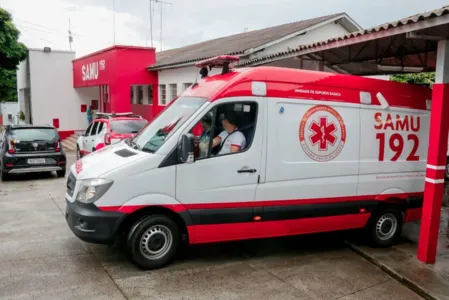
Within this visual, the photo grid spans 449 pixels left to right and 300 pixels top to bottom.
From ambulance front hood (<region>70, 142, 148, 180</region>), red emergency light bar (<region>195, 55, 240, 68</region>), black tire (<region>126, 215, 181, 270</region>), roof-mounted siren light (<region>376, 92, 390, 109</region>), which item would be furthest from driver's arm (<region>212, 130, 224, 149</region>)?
roof-mounted siren light (<region>376, 92, 390, 109</region>)

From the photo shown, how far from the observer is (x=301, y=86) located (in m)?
5.63

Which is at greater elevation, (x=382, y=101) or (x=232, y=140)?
(x=382, y=101)

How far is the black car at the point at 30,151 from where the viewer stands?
11.4 metres

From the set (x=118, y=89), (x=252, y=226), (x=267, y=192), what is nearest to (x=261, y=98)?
(x=267, y=192)

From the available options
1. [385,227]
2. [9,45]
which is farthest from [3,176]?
[9,45]

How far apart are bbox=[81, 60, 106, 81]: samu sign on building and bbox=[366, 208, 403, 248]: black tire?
1665 cm

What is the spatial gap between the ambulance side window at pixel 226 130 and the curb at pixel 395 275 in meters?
2.35

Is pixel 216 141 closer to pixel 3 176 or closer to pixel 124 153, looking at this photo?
pixel 124 153

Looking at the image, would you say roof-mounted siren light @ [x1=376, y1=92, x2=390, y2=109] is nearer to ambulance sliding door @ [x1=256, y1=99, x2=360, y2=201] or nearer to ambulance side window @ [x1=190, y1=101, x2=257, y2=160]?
ambulance sliding door @ [x1=256, y1=99, x2=360, y2=201]

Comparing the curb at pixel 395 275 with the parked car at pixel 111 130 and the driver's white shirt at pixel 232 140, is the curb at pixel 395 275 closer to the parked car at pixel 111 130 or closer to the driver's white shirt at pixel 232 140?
the driver's white shirt at pixel 232 140

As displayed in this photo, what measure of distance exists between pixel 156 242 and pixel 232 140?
156cm

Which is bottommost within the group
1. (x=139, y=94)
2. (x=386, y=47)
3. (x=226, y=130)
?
(x=226, y=130)

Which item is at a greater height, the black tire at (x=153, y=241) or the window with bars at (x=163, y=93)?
the window with bars at (x=163, y=93)

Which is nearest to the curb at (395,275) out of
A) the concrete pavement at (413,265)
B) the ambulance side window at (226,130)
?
the concrete pavement at (413,265)
